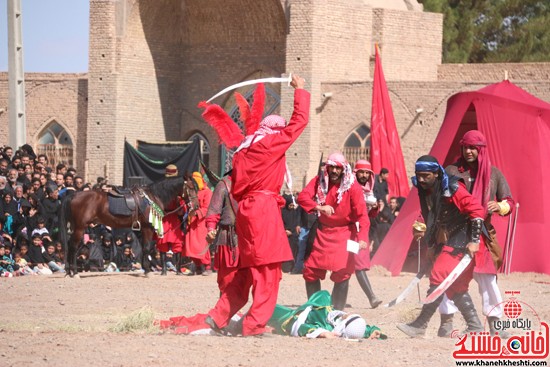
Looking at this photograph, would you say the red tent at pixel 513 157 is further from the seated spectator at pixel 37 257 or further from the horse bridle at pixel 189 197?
the seated spectator at pixel 37 257

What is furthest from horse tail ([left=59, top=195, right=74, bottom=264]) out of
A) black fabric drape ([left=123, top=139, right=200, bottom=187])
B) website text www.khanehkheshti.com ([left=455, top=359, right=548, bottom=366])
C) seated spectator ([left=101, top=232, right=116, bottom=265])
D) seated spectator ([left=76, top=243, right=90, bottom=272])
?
black fabric drape ([left=123, top=139, right=200, bottom=187])

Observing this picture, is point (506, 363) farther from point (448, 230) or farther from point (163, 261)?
point (163, 261)

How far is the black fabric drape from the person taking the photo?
30.9m

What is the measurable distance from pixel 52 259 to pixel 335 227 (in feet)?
27.8

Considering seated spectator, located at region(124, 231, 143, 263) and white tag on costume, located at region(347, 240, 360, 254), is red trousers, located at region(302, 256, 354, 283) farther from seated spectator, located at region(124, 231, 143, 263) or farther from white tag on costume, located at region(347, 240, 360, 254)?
seated spectator, located at region(124, 231, 143, 263)

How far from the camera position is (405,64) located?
31.9 meters

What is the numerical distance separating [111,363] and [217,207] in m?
2.47

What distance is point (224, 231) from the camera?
10539 mm

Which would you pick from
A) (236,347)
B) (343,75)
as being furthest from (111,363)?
(343,75)

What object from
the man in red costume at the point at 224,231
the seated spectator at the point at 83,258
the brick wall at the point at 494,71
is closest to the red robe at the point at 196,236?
the seated spectator at the point at 83,258

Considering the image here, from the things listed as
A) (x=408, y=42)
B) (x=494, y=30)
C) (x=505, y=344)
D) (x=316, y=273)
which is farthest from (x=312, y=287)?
(x=494, y=30)

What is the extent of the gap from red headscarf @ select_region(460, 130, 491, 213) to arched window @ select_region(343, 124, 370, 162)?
19008 millimetres

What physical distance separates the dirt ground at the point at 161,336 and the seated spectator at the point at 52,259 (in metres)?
2.14

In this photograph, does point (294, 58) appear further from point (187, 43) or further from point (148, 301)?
point (148, 301)
